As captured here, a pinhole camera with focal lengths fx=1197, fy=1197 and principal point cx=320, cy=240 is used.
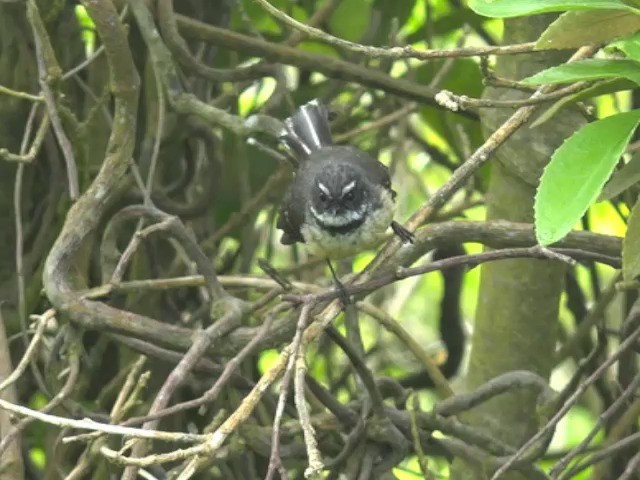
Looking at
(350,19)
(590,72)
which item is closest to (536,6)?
(590,72)

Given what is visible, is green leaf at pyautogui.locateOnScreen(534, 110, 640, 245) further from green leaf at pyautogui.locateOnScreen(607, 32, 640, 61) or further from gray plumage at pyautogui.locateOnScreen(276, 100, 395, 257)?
gray plumage at pyautogui.locateOnScreen(276, 100, 395, 257)

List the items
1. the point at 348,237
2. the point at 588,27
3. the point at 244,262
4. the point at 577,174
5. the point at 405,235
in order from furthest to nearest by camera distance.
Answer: the point at 244,262
the point at 348,237
the point at 405,235
the point at 588,27
the point at 577,174

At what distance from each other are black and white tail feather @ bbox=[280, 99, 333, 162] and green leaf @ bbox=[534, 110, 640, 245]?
0.96m

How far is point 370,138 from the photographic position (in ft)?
8.57

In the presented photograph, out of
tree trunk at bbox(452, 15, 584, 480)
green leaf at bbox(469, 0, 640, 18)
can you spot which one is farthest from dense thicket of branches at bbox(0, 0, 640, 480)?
green leaf at bbox(469, 0, 640, 18)

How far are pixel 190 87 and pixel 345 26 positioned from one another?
1.40 ft

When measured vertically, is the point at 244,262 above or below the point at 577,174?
below

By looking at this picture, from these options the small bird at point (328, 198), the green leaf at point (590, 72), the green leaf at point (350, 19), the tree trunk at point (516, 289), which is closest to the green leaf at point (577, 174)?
the green leaf at point (590, 72)

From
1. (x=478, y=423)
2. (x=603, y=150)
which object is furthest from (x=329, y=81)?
(x=603, y=150)

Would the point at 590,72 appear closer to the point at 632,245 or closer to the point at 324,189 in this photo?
the point at 632,245

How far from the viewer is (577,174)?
1.01 metres

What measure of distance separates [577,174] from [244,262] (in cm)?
138

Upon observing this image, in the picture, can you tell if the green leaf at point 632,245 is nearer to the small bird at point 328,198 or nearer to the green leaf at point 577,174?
the green leaf at point 577,174

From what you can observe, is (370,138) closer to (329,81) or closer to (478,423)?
(329,81)
